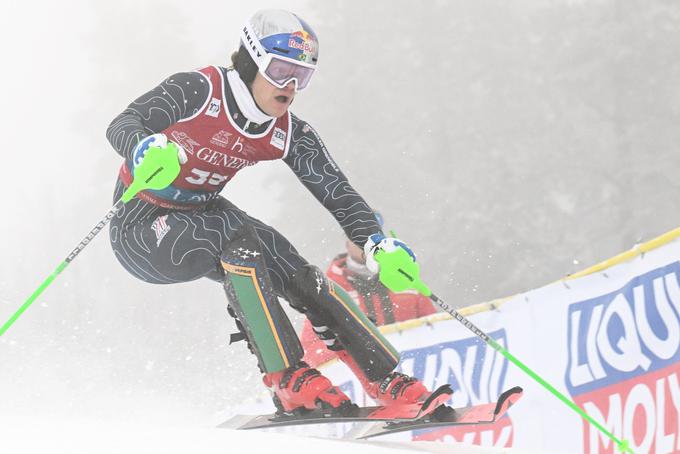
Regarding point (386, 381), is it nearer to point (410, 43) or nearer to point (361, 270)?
point (361, 270)

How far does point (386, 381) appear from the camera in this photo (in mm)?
3830

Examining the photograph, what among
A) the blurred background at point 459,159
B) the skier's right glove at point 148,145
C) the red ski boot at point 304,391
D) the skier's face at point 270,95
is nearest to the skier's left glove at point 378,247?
the red ski boot at point 304,391

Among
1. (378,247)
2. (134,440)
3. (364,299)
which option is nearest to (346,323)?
(378,247)

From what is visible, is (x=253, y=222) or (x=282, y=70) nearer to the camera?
(x=282, y=70)

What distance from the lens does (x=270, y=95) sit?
379 cm

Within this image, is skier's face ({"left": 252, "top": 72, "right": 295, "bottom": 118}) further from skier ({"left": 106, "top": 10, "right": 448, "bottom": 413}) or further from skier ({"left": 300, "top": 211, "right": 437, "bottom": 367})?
skier ({"left": 300, "top": 211, "right": 437, "bottom": 367})

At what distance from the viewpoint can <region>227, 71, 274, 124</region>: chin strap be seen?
383 cm

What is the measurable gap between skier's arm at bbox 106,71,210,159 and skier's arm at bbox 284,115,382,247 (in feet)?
1.60

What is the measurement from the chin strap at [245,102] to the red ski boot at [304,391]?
3.41ft

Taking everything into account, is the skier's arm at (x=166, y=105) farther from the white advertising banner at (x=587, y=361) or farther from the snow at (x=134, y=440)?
the white advertising banner at (x=587, y=361)

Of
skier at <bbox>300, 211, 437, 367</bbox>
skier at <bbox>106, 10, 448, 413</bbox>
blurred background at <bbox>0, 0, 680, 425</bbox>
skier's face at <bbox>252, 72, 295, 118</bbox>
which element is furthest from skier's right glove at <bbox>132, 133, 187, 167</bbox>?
blurred background at <bbox>0, 0, 680, 425</bbox>

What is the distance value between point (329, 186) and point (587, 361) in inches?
65.0

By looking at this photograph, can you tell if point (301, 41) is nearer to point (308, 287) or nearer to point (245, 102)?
point (245, 102)

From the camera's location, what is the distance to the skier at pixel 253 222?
3637 millimetres
